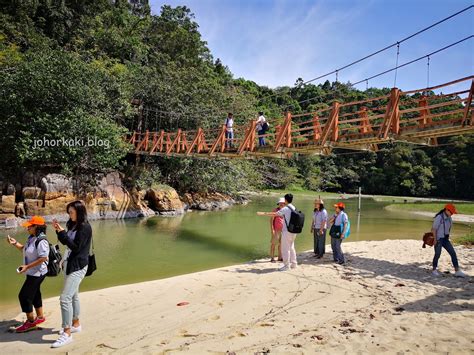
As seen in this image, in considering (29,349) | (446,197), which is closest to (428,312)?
(29,349)

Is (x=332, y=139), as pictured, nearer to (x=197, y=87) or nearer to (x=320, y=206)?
(x=320, y=206)

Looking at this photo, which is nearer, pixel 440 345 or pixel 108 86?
pixel 440 345

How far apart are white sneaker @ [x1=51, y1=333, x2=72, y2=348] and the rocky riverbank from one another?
10395mm

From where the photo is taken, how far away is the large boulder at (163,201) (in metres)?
17.2

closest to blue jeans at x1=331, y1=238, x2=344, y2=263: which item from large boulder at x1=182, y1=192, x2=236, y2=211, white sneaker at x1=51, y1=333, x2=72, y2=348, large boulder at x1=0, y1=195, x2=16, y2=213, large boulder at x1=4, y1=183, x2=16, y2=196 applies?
white sneaker at x1=51, y1=333, x2=72, y2=348

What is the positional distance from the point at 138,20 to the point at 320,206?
102ft

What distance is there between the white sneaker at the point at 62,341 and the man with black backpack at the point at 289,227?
11.1ft

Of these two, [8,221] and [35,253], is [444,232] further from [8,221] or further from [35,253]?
[8,221]

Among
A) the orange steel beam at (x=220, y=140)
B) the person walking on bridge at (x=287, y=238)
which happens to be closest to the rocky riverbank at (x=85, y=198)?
the orange steel beam at (x=220, y=140)

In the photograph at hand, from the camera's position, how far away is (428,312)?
13.3 ft

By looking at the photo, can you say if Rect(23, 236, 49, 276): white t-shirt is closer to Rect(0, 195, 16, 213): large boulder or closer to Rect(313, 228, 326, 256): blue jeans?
Rect(313, 228, 326, 256): blue jeans

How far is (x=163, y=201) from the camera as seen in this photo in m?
17.3

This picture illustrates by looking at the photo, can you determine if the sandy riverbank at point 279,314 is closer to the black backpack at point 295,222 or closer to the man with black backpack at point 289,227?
the man with black backpack at point 289,227

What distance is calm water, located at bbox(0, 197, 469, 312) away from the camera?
6.70 metres
